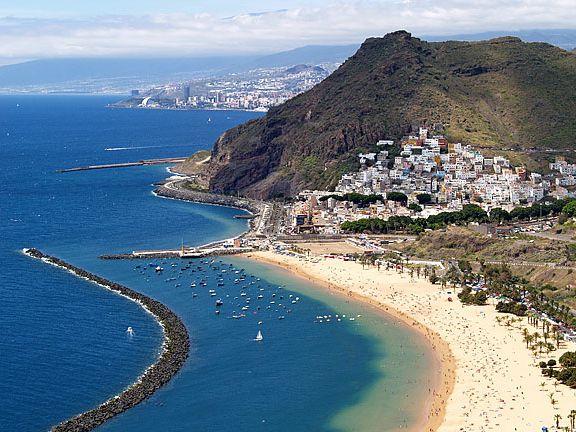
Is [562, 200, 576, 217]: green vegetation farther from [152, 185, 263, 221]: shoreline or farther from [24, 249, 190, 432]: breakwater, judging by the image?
[24, 249, 190, 432]: breakwater

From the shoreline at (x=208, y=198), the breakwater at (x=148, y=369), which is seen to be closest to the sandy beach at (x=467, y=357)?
the breakwater at (x=148, y=369)

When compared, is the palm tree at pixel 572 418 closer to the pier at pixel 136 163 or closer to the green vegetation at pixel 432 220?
the green vegetation at pixel 432 220

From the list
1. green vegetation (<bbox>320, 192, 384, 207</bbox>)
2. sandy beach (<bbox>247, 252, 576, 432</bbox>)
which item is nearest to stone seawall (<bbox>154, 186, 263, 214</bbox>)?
green vegetation (<bbox>320, 192, 384, 207</bbox>)

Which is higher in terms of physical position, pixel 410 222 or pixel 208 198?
pixel 410 222

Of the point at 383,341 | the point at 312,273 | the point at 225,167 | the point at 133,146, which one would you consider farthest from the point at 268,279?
the point at 133,146

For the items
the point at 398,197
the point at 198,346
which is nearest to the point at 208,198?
the point at 398,197

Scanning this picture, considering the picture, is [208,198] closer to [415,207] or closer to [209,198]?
[209,198]

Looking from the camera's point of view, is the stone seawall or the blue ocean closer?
the blue ocean

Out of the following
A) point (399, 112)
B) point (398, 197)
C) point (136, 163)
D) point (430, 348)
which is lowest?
point (136, 163)
